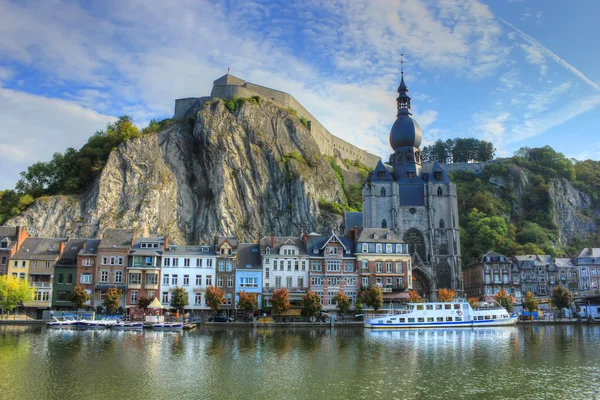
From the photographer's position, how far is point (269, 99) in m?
107

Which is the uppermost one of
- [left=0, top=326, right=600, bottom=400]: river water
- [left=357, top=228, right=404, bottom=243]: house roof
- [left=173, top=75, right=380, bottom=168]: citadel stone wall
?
[left=173, top=75, right=380, bottom=168]: citadel stone wall

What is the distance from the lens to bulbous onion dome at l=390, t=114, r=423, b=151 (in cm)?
9325

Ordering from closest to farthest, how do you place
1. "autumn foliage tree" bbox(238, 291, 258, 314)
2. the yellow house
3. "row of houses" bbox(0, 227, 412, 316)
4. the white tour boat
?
the white tour boat → "autumn foliage tree" bbox(238, 291, 258, 314) → "row of houses" bbox(0, 227, 412, 316) → the yellow house

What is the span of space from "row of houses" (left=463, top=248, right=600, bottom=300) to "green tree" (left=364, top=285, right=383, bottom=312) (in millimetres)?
29618

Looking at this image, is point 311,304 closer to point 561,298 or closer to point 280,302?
point 280,302

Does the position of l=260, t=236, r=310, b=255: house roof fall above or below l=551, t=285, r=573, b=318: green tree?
above

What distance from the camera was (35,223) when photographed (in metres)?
77.8

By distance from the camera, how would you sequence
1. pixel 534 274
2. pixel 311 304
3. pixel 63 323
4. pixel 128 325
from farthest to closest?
pixel 534 274 < pixel 311 304 < pixel 63 323 < pixel 128 325

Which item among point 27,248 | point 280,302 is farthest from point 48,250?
point 280,302

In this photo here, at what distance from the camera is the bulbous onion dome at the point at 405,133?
306ft

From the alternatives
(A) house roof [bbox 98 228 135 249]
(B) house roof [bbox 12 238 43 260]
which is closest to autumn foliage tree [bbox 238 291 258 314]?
(A) house roof [bbox 98 228 135 249]

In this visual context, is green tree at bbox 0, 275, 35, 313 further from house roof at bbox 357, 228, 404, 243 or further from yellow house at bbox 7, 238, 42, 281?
house roof at bbox 357, 228, 404, 243

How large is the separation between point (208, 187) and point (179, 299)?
35585mm

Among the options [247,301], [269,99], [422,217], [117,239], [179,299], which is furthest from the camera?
[269,99]
